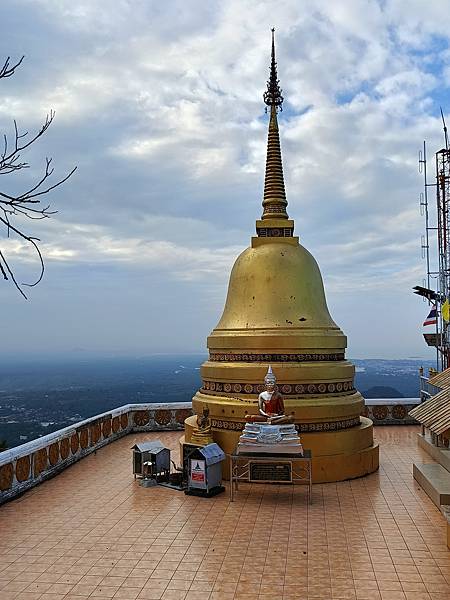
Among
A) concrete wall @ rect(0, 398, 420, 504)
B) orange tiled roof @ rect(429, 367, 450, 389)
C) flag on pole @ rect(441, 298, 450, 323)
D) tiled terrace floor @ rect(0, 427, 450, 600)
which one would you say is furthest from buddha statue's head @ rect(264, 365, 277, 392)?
flag on pole @ rect(441, 298, 450, 323)

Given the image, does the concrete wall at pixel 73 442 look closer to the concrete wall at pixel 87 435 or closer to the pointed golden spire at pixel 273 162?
the concrete wall at pixel 87 435

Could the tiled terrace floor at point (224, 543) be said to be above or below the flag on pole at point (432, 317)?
below

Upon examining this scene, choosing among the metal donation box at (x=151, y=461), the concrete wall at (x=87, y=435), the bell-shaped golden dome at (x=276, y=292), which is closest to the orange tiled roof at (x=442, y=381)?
the bell-shaped golden dome at (x=276, y=292)

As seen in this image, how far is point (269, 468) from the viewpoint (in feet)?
44.9

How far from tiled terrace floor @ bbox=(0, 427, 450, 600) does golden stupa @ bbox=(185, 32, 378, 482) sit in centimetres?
109

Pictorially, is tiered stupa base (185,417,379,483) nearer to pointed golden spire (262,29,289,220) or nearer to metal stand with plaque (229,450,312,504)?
metal stand with plaque (229,450,312,504)

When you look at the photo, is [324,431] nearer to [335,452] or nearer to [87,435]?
[335,452]

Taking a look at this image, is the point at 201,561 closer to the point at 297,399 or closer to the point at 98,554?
the point at 98,554

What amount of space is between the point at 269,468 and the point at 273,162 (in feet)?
31.2

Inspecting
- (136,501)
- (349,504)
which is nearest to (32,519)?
(136,501)

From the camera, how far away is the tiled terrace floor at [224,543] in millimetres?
8609

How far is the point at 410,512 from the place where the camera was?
1194cm

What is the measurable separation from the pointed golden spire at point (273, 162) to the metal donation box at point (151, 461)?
7.61m

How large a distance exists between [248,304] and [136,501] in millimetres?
6161
